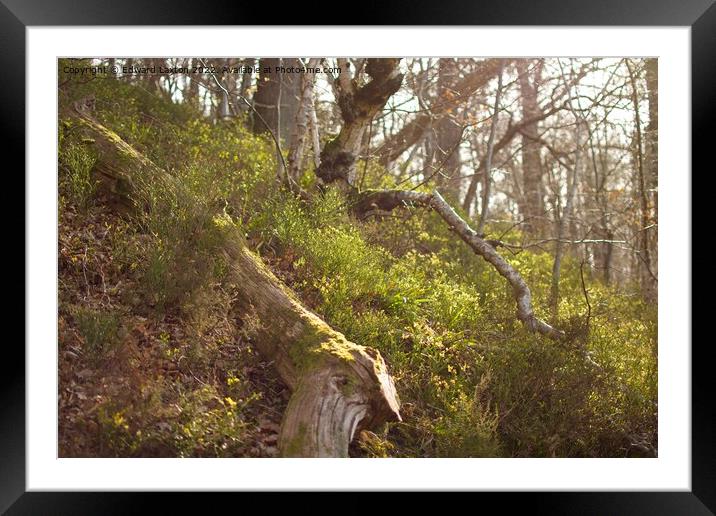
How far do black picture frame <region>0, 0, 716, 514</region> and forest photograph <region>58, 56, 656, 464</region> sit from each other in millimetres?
307

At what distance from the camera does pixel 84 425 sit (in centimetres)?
362

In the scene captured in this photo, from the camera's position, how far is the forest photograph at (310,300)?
373 centimetres

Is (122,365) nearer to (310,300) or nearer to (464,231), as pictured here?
(310,300)

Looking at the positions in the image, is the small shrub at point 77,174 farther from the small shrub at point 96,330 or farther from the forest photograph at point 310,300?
the small shrub at point 96,330

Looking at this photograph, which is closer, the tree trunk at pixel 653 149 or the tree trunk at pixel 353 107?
the tree trunk at pixel 653 149

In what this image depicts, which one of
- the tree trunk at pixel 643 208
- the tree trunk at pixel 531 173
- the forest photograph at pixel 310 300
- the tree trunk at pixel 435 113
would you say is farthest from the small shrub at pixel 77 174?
the tree trunk at pixel 531 173

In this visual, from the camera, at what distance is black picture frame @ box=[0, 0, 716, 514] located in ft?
11.5

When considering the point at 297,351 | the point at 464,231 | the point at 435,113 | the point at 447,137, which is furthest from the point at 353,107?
the point at 297,351

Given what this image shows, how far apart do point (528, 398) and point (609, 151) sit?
19.8 ft

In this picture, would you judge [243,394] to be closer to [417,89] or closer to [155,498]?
[155,498]
